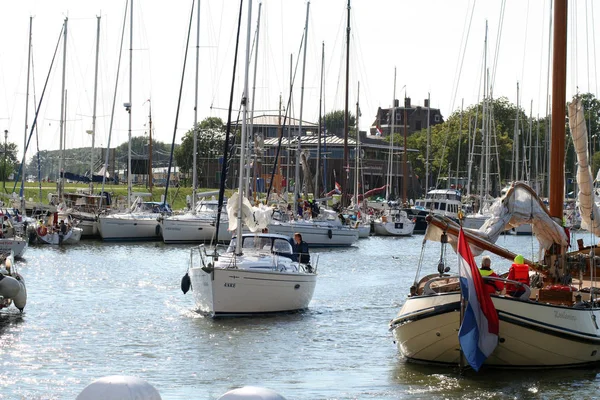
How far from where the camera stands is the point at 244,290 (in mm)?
29281

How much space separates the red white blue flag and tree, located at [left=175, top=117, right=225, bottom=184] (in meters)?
108

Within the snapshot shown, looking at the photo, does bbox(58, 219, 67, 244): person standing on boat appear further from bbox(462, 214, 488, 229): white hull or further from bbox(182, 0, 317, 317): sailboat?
bbox(182, 0, 317, 317): sailboat

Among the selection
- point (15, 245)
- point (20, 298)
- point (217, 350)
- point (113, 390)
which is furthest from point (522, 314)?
point (15, 245)

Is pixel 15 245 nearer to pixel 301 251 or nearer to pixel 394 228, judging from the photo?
pixel 301 251

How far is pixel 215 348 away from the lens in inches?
994

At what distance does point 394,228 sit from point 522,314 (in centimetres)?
6727

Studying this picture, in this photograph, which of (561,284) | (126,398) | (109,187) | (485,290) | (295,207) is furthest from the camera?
(109,187)

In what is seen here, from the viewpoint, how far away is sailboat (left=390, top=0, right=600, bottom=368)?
20703mm

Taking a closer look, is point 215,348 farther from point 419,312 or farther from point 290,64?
point 290,64

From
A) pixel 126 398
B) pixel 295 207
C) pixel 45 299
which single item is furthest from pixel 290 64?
pixel 126 398

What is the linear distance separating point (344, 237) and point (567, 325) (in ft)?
154

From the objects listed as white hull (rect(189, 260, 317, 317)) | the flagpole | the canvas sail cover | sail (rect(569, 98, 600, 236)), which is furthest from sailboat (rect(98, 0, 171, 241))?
the flagpole

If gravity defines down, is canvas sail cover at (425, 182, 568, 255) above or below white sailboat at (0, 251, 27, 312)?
above

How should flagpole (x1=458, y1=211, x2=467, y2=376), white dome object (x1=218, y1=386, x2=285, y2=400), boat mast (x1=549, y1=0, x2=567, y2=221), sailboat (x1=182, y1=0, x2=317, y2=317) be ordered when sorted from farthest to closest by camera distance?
sailboat (x1=182, y1=0, x2=317, y2=317)
boat mast (x1=549, y1=0, x2=567, y2=221)
flagpole (x1=458, y1=211, x2=467, y2=376)
white dome object (x1=218, y1=386, x2=285, y2=400)
